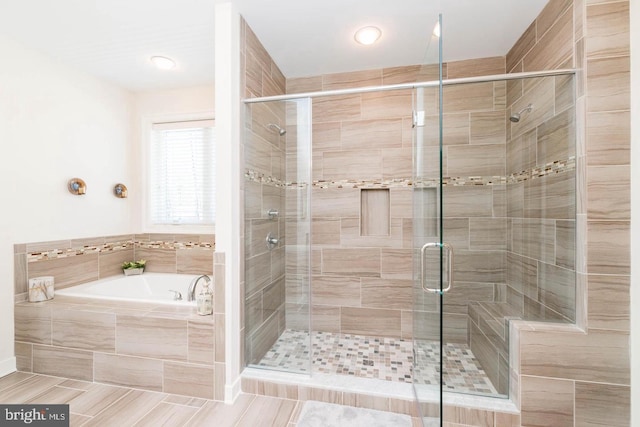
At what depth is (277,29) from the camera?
1995 mm

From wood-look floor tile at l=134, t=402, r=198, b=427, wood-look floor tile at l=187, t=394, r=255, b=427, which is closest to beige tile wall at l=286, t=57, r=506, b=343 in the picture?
wood-look floor tile at l=187, t=394, r=255, b=427

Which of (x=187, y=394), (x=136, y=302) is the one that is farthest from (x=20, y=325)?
(x=187, y=394)

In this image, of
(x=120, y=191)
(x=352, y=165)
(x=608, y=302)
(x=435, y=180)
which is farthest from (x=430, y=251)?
(x=120, y=191)

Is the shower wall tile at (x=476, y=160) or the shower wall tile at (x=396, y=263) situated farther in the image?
the shower wall tile at (x=396, y=263)

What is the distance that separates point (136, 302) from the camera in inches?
80.7

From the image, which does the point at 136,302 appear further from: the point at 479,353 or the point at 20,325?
the point at 479,353

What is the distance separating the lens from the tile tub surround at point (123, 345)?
1.75 m

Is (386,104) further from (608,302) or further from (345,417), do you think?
(345,417)

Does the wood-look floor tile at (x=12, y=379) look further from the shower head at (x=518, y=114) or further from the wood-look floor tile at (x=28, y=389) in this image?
the shower head at (x=518, y=114)

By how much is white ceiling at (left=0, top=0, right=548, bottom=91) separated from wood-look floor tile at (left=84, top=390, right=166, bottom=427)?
245cm

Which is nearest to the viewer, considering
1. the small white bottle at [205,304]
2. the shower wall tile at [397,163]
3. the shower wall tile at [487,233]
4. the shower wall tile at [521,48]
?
the small white bottle at [205,304]

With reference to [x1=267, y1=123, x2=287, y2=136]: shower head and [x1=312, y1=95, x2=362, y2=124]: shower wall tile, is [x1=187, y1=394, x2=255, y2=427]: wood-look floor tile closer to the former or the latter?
[x1=267, y1=123, x2=287, y2=136]: shower head
